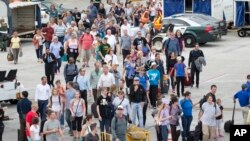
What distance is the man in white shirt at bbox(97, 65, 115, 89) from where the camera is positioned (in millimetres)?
23891

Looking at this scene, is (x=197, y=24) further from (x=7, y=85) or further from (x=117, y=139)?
(x=117, y=139)

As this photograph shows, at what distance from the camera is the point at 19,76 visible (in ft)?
104

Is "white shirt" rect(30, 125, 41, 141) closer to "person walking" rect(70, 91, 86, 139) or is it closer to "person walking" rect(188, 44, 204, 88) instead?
"person walking" rect(70, 91, 86, 139)

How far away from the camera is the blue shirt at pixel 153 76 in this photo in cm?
2445

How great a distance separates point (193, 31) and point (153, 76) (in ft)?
45.7

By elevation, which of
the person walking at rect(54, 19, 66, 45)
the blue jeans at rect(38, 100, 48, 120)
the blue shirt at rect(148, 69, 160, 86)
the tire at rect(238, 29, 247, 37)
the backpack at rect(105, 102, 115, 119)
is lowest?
the tire at rect(238, 29, 247, 37)

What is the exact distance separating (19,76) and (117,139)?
12.8 m

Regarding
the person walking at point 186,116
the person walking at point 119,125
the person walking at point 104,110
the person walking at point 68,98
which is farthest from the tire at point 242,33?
the person walking at point 119,125

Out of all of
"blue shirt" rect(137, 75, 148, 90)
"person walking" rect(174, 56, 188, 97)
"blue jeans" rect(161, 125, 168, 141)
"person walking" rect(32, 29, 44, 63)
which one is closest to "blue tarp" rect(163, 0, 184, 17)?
"person walking" rect(32, 29, 44, 63)

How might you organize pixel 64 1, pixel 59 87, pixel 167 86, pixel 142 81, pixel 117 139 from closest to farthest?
pixel 117 139
pixel 59 87
pixel 142 81
pixel 167 86
pixel 64 1

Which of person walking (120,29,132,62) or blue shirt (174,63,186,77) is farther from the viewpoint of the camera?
person walking (120,29,132,62)

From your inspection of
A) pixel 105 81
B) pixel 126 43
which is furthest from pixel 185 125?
pixel 126 43

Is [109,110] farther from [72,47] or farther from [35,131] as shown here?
[72,47]

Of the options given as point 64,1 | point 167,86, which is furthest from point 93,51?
Answer: point 64,1
